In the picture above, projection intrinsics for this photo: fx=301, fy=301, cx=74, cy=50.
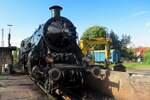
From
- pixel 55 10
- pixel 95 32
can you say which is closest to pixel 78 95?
pixel 55 10

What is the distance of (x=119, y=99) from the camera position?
1117cm

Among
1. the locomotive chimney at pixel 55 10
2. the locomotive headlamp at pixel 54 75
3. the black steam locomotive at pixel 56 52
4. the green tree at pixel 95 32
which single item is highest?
the green tree at pixel 95 32

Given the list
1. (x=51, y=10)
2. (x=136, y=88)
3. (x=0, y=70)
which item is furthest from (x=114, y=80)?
(x=0, y=70)

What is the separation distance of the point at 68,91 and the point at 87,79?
142 centimetres

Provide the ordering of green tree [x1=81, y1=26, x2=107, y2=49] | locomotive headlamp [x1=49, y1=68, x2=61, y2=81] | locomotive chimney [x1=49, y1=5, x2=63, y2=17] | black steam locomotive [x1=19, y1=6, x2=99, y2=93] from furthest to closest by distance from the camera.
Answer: green tree [x1=81, y1=26, x2=107, y2=49]
locomotive chimney [x1=49, y1=5, x2=63, y2=17]
black steam locomotive [x1=19, y1=6, x2=99, y2=93]
locomotive headlamp [x1=49, y1=68, x2=61, y2=81]

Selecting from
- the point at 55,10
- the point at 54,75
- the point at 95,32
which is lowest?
the point at 54,75

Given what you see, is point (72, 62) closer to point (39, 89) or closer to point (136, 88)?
point (39, 89)

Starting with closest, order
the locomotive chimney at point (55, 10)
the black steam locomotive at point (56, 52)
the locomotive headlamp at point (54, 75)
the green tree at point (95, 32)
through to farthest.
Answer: the locomotive headlamp at point (54, 75)
the black steam locomotive at point (56, 52)
the locomotive chimney at point (55, 10)
the green tree at point (95, 32)

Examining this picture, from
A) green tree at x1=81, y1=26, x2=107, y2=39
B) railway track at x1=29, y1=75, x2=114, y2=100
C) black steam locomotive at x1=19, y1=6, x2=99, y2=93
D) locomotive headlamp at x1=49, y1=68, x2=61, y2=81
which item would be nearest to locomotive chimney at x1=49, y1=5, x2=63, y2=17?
black steam locomotive at x1=19, y1=6, x2=99, y2=93

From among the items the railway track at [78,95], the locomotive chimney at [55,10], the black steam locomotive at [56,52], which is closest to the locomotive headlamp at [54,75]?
the black steam locomotive at [56,52]

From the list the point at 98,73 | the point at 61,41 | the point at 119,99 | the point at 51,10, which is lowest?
the point at 119,99

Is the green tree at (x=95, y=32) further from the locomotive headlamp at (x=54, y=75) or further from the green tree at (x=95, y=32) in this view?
the locomotive headlamp at (x=54, y=75)

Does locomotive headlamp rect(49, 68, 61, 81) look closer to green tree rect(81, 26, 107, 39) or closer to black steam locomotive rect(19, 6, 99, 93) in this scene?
black steam locomotive rect(19, 6, 99, 93)

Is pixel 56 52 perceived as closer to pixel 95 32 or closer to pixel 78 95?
pixel 78 95
